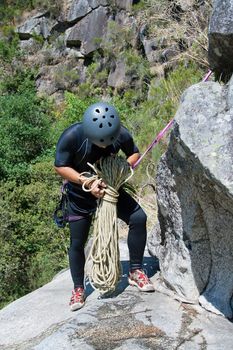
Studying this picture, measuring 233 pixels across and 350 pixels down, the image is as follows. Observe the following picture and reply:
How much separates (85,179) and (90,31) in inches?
761

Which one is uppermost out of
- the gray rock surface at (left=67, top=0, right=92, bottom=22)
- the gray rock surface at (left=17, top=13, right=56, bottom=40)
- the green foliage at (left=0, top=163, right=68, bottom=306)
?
the gray rock surface at (left=67, top=0, right=92, bottom=22)

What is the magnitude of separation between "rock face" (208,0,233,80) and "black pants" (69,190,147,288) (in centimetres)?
97

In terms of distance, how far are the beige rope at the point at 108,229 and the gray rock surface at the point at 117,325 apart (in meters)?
0.15

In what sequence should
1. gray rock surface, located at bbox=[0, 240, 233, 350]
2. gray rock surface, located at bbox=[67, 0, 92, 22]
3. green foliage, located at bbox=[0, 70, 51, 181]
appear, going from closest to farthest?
gray rock surface, located at bbox=[0, 240, 233, 350], green foliage, located at bbox=[0, 70, 51, 181], gray rock surface, located at bbox=[67, 0, 92, 22]

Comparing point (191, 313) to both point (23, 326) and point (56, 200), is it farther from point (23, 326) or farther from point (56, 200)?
point (56, 200)

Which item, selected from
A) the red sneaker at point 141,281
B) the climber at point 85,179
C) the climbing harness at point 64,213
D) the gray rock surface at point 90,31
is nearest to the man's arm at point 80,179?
the climber at point 85,179

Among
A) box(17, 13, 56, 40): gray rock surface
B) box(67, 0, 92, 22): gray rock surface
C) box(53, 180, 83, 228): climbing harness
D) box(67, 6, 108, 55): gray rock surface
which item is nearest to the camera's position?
box(53, 180, 83, 228): climbing harness

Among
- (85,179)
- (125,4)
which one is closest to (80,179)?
(85,179)

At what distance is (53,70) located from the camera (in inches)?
879

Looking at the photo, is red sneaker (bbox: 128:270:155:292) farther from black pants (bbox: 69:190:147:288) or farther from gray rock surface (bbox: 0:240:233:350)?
black pants (bbox: 69:190:147:288)

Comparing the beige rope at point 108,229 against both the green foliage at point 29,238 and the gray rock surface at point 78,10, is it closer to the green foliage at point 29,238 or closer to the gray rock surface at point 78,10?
the green foliage at point 29,238

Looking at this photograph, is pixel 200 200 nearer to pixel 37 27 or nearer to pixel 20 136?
pixel 20 136

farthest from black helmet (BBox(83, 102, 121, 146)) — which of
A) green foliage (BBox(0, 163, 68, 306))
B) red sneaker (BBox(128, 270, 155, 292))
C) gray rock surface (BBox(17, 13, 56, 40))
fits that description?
gray rock surface (BBox(17, 13, 56, 40))

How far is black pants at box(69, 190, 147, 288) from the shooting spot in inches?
133
